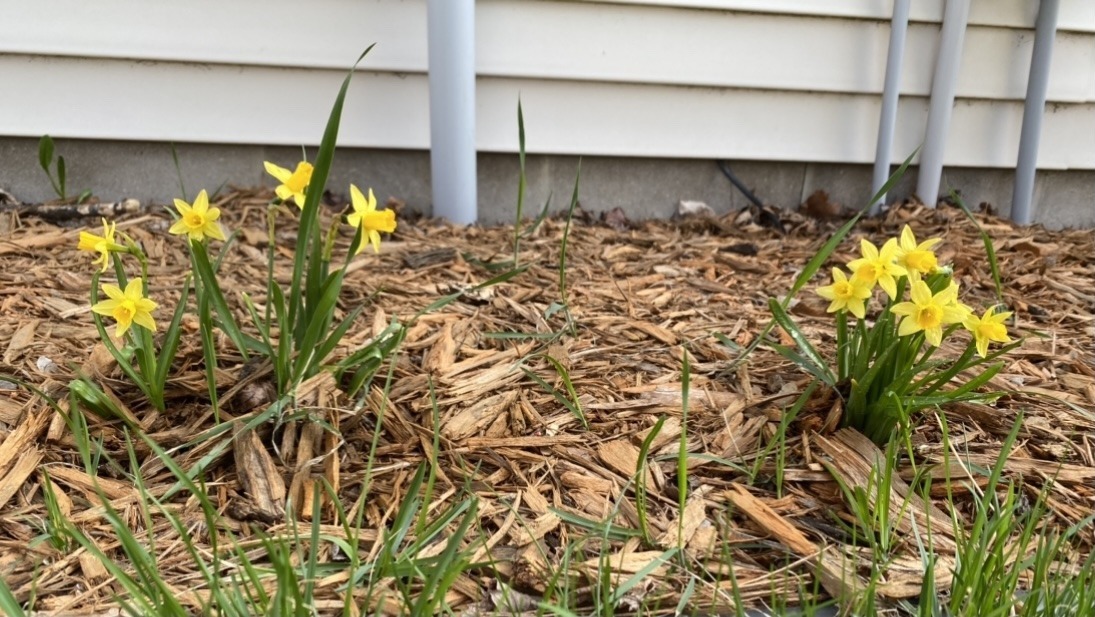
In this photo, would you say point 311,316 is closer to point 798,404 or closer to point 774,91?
point 798,404

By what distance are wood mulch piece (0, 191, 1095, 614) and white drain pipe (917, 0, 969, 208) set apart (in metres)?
0.92

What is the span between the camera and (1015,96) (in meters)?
2.73

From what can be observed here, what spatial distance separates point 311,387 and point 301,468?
151 mm

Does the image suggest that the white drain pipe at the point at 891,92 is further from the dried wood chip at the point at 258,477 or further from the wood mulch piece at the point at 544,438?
the dried wood chip at the point at 258,477

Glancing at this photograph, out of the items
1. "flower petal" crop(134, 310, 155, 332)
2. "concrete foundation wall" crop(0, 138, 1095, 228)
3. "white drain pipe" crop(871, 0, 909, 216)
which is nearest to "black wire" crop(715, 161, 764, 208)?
"concrete foundation wall" crop(0, 138, 1095, 228)

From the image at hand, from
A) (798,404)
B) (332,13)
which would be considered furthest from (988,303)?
(332,13)

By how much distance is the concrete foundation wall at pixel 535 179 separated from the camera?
2.29m

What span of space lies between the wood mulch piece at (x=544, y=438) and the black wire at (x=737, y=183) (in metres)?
0.89

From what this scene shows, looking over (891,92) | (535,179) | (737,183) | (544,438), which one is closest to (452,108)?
(535,179)

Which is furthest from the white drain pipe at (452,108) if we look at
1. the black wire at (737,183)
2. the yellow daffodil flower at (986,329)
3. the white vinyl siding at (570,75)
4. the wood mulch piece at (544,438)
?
the yellow daffodil flower at (986,329)

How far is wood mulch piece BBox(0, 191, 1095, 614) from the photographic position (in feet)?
3.18

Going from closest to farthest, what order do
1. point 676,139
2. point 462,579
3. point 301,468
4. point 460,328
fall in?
1. point 462,579
2. point 301,468
3. point 460,328
4. point 676,139

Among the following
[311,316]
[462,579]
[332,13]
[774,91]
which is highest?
[332,13]

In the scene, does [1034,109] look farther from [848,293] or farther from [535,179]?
[848,293]
